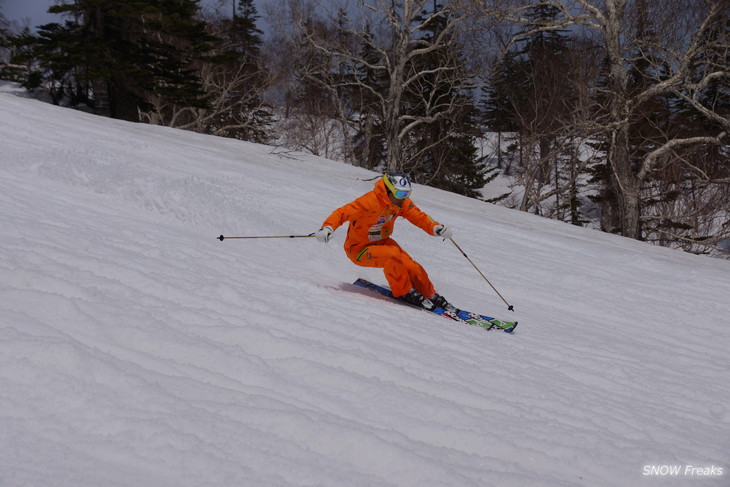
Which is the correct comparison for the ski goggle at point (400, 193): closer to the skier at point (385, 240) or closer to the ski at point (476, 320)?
the skier at point (385, 240)

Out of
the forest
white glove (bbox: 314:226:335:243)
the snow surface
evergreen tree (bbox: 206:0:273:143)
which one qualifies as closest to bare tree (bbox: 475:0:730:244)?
the forest

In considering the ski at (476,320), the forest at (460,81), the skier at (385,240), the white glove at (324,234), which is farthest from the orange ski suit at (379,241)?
the forest at (460,81)

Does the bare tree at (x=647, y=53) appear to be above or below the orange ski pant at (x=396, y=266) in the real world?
Answer: above

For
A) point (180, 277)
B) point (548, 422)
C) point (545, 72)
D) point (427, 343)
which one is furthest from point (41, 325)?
point (545, 72)

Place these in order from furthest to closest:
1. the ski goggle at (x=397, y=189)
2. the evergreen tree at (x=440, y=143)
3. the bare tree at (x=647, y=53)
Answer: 1. the evergreen tree at (x=440, y=143)
2. the bare tree at (x=647, y=53)
3. the ski goggle at (x=397, y=189)

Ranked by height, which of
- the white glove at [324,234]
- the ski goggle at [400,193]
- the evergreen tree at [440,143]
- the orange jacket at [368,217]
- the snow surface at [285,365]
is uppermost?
the evergreen tree at [440,143]

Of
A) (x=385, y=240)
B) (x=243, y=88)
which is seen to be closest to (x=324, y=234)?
(x=385, y=240)

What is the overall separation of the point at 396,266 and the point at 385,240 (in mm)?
493

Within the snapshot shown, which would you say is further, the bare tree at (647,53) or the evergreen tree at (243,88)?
the evergreen tree at (243,88)

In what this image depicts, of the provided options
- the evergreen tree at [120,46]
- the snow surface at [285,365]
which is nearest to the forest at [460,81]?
the evergreen tree at [120,46]

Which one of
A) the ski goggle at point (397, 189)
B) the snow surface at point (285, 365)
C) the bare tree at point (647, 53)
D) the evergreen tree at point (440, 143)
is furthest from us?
the evergreen tree at point (440, 143)

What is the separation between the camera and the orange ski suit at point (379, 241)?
4434 mm

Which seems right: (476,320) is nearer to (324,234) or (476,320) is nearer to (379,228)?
(379,228)

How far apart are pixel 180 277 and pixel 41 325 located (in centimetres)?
123
